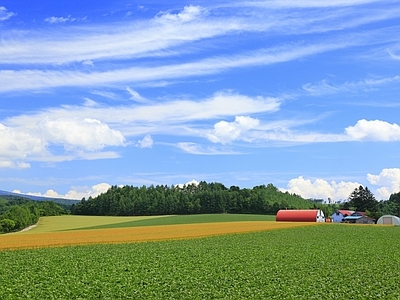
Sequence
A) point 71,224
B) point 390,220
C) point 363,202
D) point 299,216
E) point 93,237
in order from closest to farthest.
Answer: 1. point 93,237
2. point 299,216
3. point 390,220
4. point 71,224
5. point 363,202

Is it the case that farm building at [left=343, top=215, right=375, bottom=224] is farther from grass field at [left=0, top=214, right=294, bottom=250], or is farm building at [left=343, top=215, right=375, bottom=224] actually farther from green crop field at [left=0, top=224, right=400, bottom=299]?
green crop field at [left=0, top=224, right=400, bottom=299]

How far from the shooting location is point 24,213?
360 ft

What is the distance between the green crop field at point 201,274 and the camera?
1975cm

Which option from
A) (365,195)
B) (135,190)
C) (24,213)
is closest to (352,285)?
(24,213)

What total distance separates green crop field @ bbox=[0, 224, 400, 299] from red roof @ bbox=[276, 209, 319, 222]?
55300 mm

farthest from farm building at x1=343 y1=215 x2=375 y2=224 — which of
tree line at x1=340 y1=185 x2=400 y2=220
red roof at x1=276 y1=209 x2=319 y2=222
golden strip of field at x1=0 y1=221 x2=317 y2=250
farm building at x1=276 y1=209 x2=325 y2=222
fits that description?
golden strip of field at x1=0 y1=221 x2=317 y2=250

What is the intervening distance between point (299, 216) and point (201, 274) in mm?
69465

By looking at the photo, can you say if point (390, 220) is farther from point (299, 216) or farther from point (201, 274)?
point (201, 274)

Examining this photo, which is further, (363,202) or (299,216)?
(363,202)

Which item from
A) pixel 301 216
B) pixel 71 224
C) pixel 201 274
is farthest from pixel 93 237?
pixel 301 216

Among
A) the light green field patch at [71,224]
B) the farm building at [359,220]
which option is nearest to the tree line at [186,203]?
the farm building at [359,220]

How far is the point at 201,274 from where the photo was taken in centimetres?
2366

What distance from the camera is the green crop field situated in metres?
19.8

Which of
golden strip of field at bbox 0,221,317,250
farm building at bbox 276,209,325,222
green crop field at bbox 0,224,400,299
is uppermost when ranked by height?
farm building at bbox 276,209,325,222
